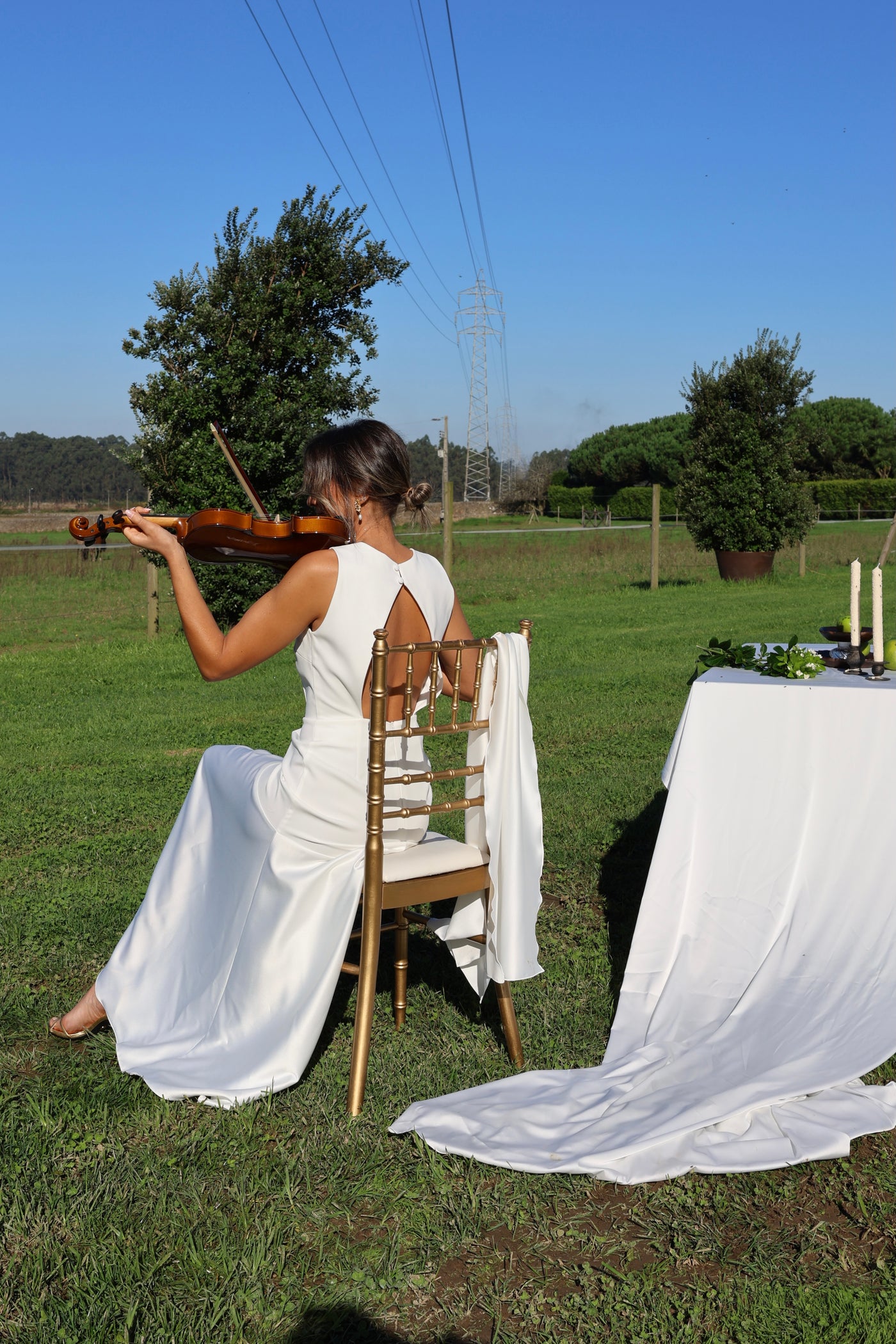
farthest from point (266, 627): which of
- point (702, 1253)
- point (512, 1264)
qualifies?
point (702, 1253)

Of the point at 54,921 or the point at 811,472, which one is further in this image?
the point at 811,472

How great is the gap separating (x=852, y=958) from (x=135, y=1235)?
2133 millimetres

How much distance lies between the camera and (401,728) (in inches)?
120

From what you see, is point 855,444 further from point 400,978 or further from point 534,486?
point 400,978

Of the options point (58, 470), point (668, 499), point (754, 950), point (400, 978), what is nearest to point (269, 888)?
point (400, 978)

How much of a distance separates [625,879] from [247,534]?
2.59 m

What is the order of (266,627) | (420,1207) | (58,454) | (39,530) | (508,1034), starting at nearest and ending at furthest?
(420,1207) < (266,627) < (508,1034) < (39,530) < (58,454)

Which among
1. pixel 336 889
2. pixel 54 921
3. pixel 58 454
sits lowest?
pixel 54 921

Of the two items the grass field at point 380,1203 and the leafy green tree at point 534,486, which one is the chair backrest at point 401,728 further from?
the leafy green tree at point 534,486

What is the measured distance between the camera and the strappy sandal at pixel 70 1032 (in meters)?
3.30

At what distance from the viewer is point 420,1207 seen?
2.46 m

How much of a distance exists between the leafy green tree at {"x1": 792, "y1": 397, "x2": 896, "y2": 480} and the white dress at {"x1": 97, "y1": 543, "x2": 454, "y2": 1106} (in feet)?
218

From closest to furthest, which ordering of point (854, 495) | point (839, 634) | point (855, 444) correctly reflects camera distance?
point (839, 634) → point (854, 495) → point (855, 444)

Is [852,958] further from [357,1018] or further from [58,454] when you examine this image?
[58,454]
